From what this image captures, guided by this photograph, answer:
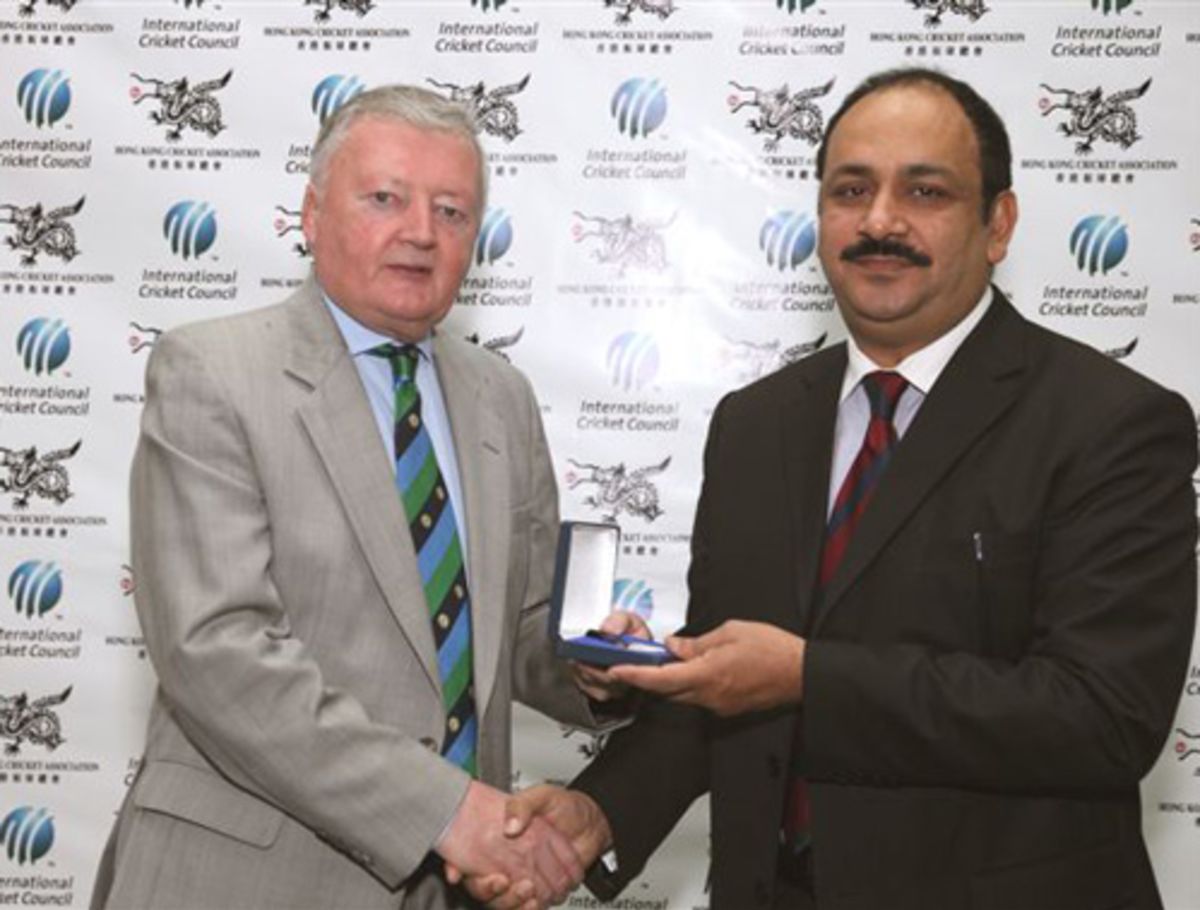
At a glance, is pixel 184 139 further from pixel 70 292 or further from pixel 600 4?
pixel 600 4

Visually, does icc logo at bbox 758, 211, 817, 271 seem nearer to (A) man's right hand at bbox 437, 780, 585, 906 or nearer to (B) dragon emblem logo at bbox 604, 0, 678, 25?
(B) dragon emblem logo at bbox 604, 0, 678, 25

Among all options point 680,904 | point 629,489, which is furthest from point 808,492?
point 680,904

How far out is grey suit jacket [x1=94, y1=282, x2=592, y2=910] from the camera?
2.13m

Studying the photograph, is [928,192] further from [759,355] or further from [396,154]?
[759,355]

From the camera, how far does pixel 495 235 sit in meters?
3.68

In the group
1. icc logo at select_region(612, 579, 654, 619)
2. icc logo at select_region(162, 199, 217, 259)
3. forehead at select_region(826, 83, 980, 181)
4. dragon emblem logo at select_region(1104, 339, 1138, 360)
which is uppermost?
forehead at select_region(826, 83, 980, 181)

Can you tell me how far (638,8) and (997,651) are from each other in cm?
208

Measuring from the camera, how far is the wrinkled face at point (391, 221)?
2400 millimetres

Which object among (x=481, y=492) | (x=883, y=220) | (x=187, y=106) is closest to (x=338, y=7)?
(x=187, y=106)

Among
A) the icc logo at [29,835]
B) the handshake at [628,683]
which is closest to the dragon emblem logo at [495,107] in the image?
the handshake at [628,683]

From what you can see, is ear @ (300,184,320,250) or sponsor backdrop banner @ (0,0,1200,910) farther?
sponsor backdrop banner @ (0,0,1200,910)

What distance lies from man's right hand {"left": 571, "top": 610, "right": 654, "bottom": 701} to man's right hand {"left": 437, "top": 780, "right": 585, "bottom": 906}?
0.26 metres

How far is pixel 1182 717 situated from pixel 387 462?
2.26 meters

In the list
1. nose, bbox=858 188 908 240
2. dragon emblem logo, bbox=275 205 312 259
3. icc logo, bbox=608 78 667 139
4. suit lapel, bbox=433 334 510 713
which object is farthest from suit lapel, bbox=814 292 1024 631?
dragon emblem logo, bbox=275 205 312 259
